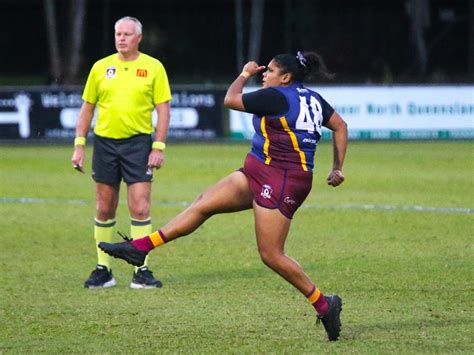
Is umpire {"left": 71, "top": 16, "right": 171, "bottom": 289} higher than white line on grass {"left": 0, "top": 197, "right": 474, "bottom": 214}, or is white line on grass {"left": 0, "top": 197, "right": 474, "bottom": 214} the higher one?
umpire {"left": 71, "top": 16, "right": 171, "bottom": 289}

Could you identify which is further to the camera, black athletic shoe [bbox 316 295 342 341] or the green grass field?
the green grass field

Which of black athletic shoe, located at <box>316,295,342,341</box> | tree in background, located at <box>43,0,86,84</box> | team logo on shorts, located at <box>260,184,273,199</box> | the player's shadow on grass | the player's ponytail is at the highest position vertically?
the player's ponytail

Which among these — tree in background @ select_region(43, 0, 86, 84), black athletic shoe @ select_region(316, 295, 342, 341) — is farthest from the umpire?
tree in background @ select_region(43, 0, 86, 84)

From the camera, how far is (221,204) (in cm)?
908

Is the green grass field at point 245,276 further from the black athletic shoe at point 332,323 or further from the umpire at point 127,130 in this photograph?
the umpire at point 127,130

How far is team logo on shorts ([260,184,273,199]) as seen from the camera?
8.81 meters

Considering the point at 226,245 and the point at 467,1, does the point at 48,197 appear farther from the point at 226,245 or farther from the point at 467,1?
the point at 467,1

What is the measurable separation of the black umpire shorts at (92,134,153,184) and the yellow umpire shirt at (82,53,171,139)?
69 mm

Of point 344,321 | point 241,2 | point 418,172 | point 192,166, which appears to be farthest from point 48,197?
point 241,2

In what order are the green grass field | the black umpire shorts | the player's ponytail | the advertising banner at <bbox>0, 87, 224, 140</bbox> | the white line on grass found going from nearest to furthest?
the green grass field < the player's ponytail < the black umpire shorts < the white line on grass < the advertising banner at <bbox>0, 87, 224, 140</bbox>

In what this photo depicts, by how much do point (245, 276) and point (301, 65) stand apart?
127 inches

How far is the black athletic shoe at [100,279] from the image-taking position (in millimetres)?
11117

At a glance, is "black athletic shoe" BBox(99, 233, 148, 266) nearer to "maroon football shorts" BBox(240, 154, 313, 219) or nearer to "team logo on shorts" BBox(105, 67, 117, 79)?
"maroon football shorts" BBox(240, 154, 313, 219)

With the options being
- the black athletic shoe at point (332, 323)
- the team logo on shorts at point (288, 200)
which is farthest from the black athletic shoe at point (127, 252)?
the black athletic shoe at point (332, 323)
